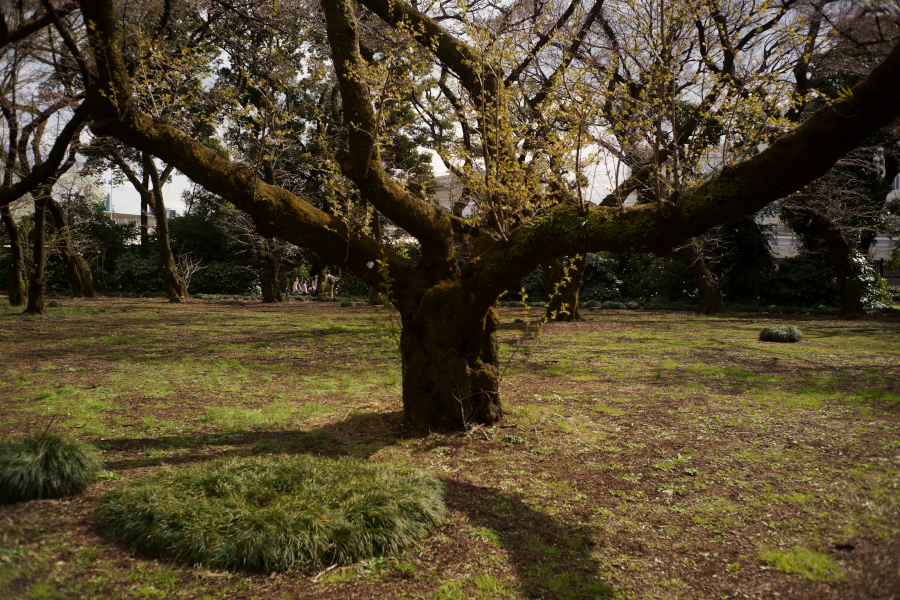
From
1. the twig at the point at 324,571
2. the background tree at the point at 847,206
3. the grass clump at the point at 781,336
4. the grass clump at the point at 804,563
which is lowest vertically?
the twig at the point at 324,571

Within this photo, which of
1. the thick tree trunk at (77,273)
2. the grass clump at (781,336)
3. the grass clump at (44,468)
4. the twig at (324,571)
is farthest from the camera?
the thick tree trunk at (77,273)

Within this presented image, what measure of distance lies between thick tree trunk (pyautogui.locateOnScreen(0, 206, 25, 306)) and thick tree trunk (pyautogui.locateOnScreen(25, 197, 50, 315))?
1.93 ft

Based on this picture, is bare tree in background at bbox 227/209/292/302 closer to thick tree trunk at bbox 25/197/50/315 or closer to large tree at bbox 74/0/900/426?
thick tree trunk at bbox 25/197/50/315

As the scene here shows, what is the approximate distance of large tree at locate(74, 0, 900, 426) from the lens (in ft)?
14.3

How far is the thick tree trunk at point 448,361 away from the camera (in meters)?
5.21

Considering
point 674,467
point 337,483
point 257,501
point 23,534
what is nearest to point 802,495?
point 674,467

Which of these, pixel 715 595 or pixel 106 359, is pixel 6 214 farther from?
pixel 715 595

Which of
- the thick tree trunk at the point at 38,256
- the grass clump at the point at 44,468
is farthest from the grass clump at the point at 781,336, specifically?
the thick tree trunk at the point at 38,256

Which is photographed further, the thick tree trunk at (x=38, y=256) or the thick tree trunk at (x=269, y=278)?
the thick tree trunk at (x=269, y=278)

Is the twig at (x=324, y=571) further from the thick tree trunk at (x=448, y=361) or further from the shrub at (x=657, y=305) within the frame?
the shrub at (x=657, y=305)

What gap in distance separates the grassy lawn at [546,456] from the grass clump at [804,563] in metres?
0.02

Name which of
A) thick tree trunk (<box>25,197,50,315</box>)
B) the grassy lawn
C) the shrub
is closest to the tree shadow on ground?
the grassy lawn

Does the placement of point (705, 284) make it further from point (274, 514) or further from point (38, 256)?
point (38, 256)

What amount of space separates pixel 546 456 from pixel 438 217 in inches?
94.9
